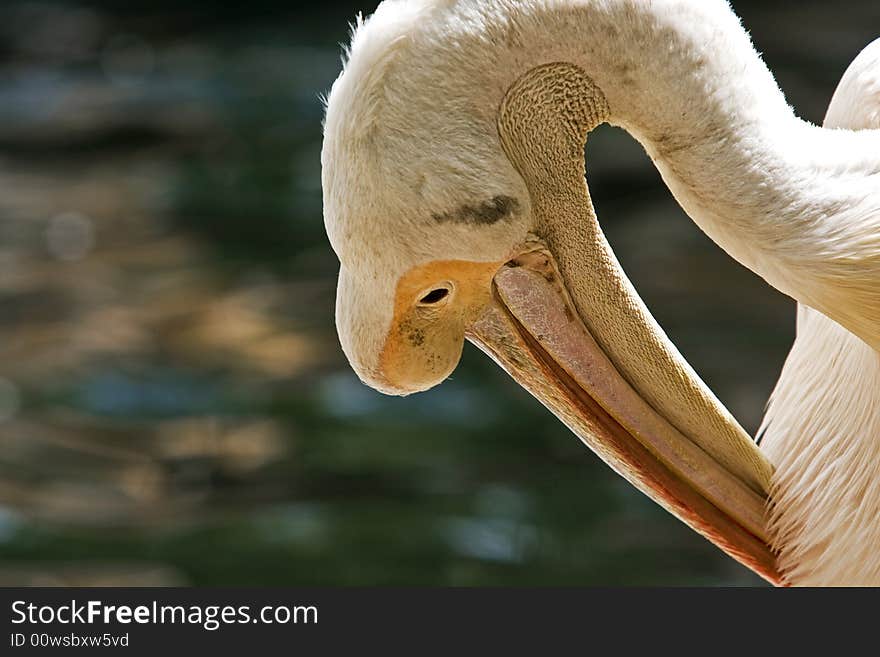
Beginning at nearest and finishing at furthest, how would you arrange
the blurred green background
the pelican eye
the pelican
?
the pelican
the pelican eye
the blurred green background

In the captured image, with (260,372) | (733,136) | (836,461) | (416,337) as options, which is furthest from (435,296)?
(260,372)

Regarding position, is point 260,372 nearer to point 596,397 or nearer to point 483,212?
point 596,397

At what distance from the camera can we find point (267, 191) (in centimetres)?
685

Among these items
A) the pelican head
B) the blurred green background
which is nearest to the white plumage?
the pelican head

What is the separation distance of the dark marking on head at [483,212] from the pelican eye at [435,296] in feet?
0.42

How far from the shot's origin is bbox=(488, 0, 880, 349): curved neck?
5.64 feet

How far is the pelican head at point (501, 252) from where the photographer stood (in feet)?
5.64

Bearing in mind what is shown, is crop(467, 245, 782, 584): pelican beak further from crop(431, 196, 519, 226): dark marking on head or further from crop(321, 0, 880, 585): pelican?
crop(431, 196, 519, 226): dark marking on head

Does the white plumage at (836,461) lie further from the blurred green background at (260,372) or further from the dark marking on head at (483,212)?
the blurred green background at (260,372)


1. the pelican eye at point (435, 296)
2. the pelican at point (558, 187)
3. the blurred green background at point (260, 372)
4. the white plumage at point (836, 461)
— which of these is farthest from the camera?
the blurred green background at point (260, 372)

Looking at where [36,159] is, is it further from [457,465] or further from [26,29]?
[457,465]

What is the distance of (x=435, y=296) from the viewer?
1.87m

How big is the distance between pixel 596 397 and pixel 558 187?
309 mm

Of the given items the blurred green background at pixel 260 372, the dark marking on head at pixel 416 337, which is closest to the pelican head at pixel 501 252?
the dark marking on head at pixel 416 337
